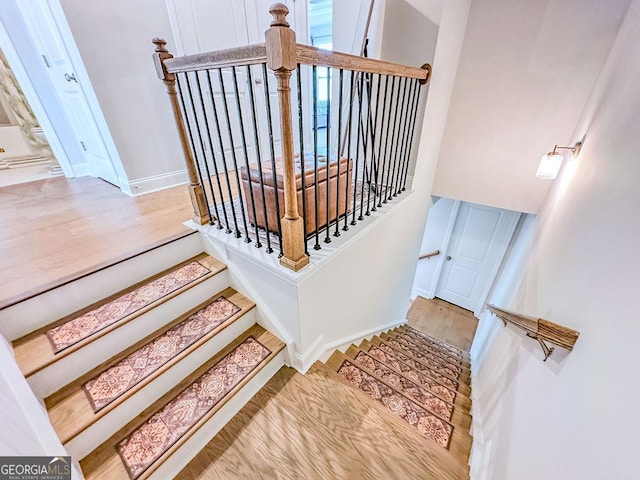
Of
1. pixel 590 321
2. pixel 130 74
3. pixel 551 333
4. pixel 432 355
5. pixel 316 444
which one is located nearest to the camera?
pixel 590 321

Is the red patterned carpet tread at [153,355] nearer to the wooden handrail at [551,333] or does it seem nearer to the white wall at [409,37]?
the wooden handrail at [551,333]

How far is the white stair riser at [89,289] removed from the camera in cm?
117

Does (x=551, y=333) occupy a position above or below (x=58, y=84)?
below

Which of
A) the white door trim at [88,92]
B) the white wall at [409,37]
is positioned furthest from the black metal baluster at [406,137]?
the white door trim at [88,92]

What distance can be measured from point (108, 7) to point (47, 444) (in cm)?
271

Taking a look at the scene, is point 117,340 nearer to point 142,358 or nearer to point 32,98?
point 142,358

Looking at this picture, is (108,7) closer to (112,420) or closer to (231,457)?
(112,420)

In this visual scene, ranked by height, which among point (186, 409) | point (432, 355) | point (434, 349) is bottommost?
point (434, 349)

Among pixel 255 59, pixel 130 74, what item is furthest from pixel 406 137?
pixel 130 74

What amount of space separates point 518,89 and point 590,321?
7.90 ft

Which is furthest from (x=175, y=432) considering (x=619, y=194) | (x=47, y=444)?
(x=619, y=194)

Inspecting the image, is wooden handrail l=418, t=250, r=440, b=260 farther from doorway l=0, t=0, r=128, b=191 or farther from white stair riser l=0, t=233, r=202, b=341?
doorway l=0, t=0, r=128, b=191

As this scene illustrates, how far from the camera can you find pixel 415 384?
2.06 meters

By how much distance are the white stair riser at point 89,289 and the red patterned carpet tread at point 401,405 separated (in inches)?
54.3
